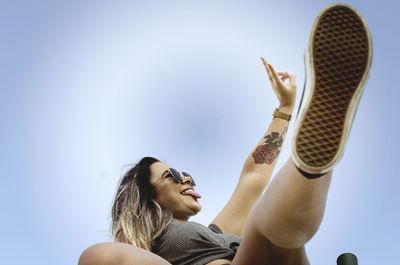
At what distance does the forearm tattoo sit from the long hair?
836 mm

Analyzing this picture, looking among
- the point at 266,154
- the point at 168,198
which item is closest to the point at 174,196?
the point at 168,198

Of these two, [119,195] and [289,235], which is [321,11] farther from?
[119,195]

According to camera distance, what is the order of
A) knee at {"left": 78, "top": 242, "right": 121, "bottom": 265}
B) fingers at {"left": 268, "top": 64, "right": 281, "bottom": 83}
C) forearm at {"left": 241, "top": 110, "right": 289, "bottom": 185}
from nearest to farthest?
knee at {"left": 78, "top": 242, "right": 121, "bottom": 265} < fingers at {"left": 268, "top": 64, "right": 281, "bottom": 83} < forearm at {"left": 241, "top": 110, "right": 289, "bottom": 185}

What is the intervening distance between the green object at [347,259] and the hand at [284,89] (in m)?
1.37

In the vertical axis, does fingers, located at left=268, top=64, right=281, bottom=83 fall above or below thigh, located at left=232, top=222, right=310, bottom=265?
above

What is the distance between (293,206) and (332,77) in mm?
498

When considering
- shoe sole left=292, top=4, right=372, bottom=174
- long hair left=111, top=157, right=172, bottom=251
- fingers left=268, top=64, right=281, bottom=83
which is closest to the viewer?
shoe sole left=292, top=4, right=372, bottom=174

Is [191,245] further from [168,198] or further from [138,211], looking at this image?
[168,198]

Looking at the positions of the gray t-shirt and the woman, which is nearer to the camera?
the woman

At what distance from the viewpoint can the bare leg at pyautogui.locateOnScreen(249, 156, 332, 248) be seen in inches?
59.2

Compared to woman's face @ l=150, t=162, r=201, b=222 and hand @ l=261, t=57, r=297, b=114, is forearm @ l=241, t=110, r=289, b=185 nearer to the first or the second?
hand @ l=261, t=57, r=297, b=114

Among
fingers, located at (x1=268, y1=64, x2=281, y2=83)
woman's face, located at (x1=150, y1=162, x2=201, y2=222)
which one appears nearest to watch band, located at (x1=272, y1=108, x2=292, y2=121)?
fingers, located at (x1=268, y1=64, x2=281, y2=83)

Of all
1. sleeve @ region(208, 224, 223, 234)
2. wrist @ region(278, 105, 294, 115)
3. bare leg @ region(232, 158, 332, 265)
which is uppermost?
wrist @ region(278, 105, 294, 115)

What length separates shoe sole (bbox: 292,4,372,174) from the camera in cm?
148
